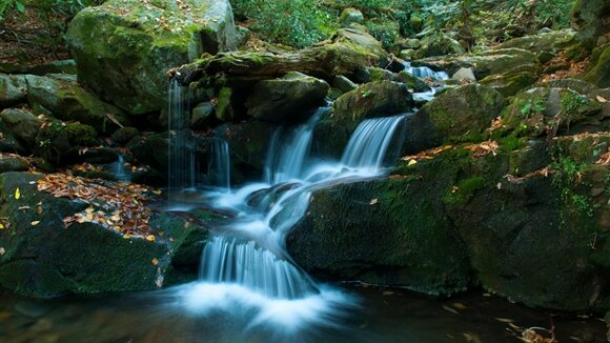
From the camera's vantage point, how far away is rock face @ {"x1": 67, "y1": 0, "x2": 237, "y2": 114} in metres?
8.38

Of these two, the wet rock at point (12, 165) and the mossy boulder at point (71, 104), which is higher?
the mossy boulder at point (71, 104)

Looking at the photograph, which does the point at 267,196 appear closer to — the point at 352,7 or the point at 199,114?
the point at 199,114

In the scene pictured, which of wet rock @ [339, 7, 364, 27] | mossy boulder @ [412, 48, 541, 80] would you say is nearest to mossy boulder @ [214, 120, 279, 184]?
mossy boulder @ [412, 48, 541, 80]

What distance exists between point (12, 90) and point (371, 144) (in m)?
6.81

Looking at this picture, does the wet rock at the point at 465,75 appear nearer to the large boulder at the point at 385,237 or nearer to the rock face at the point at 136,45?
the rock face at the point at 136,45

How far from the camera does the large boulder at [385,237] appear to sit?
502cm

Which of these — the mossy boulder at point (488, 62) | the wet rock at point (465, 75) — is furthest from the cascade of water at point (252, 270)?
the wet rock at point (465, 75)

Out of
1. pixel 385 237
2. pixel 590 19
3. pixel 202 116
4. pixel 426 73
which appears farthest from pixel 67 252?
pixel 426 73

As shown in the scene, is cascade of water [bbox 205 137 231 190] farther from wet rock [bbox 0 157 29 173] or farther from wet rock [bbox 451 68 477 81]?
wet rock [bbox 451 68 477 81]

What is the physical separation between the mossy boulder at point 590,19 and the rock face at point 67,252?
624cm

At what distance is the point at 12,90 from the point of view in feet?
27.5

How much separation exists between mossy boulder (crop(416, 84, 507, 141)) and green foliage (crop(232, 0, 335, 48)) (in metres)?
7.73

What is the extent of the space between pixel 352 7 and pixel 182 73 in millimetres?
12901

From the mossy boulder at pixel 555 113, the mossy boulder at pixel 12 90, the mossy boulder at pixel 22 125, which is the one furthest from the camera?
the mossy boulder at pixel 12 90
